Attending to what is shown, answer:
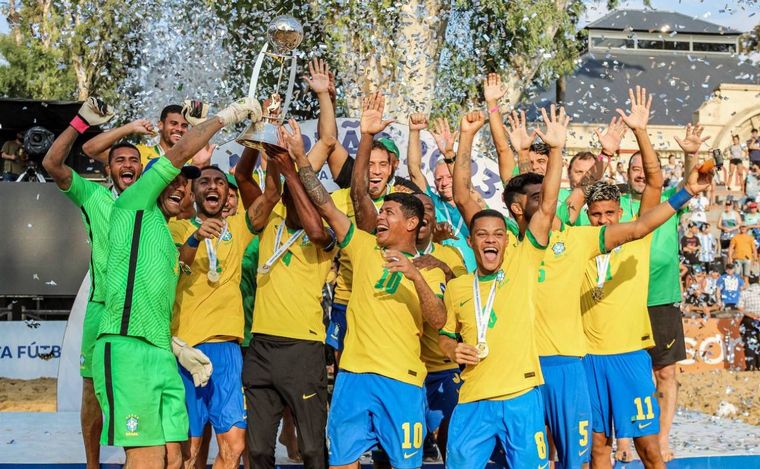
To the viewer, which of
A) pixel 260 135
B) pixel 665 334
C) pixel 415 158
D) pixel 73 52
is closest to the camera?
pixel 260 135

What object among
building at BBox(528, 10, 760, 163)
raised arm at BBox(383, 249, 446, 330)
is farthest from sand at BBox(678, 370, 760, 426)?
building at BBox(528, 10, 760, 163)

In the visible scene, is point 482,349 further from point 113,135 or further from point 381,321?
point 113,135

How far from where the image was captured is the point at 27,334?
1138 cm

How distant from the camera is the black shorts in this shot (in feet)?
23.4

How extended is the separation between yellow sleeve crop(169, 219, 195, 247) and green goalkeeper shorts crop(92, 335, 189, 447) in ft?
4.44

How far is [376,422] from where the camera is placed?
5246 mm

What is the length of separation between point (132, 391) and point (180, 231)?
1.65 m

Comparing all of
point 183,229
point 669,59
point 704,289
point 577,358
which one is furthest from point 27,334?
point 669,59

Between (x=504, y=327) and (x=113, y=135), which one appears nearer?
(x=504, y=327)

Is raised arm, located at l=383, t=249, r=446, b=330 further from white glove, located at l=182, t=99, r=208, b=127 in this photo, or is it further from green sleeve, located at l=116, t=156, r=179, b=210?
white glove, located at l=182, t=99, r=208, b=127

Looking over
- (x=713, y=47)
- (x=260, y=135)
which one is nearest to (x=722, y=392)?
(x=260, y=135)

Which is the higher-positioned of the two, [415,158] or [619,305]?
[415,158]

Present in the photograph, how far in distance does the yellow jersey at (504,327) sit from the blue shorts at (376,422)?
12.5 inches

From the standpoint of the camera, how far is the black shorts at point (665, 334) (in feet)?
23.4
